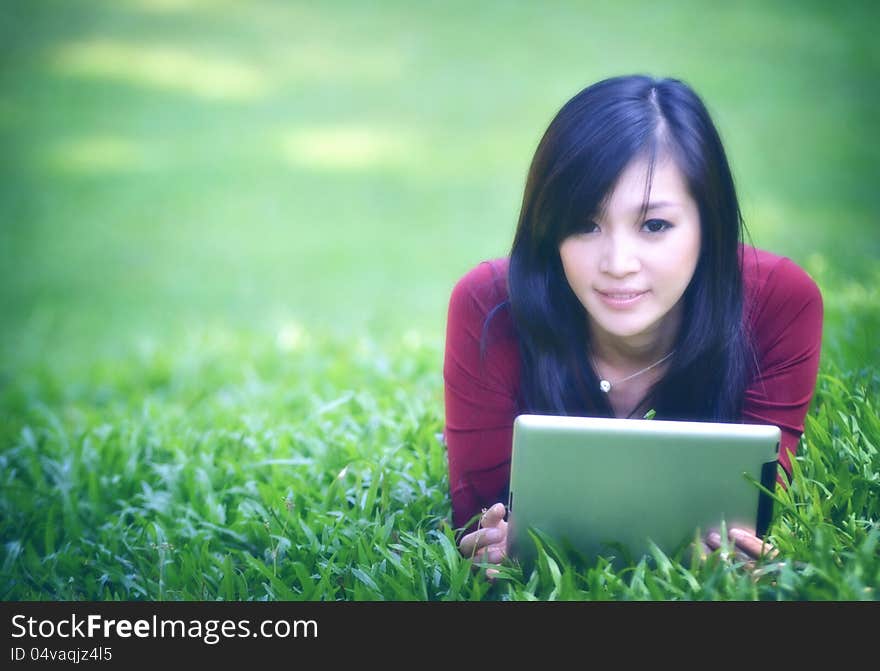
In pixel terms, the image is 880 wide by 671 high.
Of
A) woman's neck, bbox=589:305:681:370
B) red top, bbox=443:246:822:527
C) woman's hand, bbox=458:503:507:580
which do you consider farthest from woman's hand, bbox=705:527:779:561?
woman's neck, bbox=589:305:681:370

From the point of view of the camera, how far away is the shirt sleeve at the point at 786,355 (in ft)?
8.20

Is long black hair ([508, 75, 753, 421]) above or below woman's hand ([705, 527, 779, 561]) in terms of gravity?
above

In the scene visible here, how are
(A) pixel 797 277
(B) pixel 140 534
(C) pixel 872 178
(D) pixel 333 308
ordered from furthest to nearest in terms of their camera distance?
(C) pixel 872 178
(D) pixel 333 308
(B) pixel 140 534
(A) pixel 797 277

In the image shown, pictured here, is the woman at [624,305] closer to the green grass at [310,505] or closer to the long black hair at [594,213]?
the long black hair at [594,213]

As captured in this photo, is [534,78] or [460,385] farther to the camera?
[534,78]

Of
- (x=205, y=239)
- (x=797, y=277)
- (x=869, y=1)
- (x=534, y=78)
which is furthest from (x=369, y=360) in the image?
(x=869, y=1)

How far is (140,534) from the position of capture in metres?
2.87

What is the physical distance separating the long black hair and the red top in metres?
0.05

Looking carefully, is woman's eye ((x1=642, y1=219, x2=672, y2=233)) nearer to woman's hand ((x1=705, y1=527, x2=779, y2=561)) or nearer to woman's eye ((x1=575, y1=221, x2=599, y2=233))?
woman's eye ((x1=575, y1=221, x2=599, y2=233))

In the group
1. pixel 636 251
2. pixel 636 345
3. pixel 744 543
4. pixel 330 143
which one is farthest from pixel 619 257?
pixel 330 143

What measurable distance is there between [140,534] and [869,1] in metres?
9.18

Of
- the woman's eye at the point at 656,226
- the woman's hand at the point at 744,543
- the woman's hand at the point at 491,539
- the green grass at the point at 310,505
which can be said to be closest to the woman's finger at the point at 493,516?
the woman's hand at the point at 491,539

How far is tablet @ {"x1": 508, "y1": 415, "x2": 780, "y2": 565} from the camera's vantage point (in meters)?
2.03
